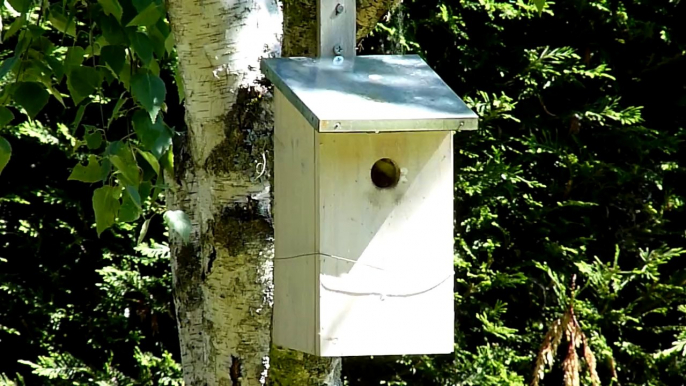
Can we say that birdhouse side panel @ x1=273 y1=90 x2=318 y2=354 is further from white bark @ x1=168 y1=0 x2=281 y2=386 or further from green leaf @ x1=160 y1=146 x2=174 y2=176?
green leaf @ x1=160 y1=146 x2=174 y2=176

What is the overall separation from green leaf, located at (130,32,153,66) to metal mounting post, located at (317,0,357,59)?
0.93ft

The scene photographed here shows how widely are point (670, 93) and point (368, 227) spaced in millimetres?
2397

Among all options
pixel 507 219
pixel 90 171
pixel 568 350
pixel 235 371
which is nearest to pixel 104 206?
pixel 90 171

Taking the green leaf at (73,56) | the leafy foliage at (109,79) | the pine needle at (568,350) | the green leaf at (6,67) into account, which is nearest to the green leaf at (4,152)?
the leafy foliage at (109,79)

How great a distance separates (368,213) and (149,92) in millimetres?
393

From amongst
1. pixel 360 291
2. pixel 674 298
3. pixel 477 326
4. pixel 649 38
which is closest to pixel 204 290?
pixel 360 291

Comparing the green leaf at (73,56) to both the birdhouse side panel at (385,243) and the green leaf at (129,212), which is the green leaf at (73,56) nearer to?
the green leaf at (129,212)

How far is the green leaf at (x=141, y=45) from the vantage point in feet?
4.68

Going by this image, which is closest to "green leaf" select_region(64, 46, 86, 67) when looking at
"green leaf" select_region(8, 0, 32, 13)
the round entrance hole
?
"green leaf" select_region(8, 0, 32, 13)

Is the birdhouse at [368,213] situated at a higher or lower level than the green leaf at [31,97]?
lower

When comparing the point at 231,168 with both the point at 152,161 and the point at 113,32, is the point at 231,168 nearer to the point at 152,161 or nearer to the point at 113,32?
the point at 152,161

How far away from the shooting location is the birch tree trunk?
1570 millimetres

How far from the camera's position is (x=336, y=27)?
1.53 meters

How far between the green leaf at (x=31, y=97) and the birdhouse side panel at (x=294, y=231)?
15.5 inches
